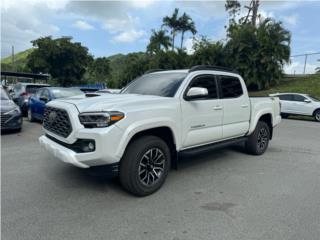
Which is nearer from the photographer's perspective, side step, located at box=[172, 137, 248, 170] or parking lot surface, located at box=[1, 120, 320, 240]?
parking lot surface, located at box=[1, 120, 320, 240]

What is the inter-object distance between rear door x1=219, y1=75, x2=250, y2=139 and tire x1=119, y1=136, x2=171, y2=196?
162cm

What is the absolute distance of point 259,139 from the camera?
5.82m

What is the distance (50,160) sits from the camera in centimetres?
503

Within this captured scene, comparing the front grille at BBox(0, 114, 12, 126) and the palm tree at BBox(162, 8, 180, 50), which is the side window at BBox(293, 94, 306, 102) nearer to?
the front grille at BBox(0, 114, 12, 126)

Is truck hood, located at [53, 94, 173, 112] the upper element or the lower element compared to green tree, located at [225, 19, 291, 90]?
lower

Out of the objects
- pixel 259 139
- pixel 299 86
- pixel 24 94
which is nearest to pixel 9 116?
pixel 24 94

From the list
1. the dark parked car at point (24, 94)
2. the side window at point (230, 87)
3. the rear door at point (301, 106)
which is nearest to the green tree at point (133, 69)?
the rear door at point (301, 106)

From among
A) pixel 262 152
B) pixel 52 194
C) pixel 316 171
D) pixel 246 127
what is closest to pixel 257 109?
pixel 246 127

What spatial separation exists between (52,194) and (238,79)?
4185 millimetres

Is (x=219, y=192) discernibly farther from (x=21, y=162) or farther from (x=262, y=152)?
(x=21, y=162)

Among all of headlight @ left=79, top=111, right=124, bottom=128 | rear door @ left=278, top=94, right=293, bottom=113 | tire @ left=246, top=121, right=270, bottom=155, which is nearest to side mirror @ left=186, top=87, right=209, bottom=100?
headlight @ left=79, top=111, right=124, bottom=128

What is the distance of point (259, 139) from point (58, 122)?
450 cm

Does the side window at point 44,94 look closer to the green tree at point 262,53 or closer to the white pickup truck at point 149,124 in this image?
the white pickup truck at point 149,124

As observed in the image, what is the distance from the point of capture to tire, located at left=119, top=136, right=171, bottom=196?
3.30 metres
